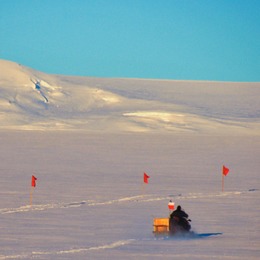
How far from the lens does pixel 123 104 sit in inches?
4373

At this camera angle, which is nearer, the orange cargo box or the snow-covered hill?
the orange cargo box

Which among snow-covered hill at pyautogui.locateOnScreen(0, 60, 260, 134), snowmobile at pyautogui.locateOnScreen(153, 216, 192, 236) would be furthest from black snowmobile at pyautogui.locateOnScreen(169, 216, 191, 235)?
snow-covered hill at pyautogui.locateOnScreen(0, 60, 260, 134)

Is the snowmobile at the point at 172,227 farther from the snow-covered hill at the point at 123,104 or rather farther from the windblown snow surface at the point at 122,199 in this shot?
the snow-covered hill at the point at 123,104

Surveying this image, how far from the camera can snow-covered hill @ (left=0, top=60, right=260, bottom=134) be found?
92.5 meters

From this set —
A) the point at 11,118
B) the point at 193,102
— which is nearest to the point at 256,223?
the point at 11,118

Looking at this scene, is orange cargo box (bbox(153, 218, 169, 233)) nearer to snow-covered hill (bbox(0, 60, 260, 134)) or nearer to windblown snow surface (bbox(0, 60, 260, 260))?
windblown snow surface (bbox(0, 60, 260, 260))

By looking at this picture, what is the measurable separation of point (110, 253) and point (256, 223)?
169 inches

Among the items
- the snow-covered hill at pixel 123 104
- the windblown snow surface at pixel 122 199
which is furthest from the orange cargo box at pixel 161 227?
the snow-covered hill at pixel 123 104

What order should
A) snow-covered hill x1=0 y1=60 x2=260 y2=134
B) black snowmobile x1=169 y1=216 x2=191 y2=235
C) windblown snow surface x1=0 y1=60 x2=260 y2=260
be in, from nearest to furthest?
windblown snow surface x1=0 y1=60 x2=260 y2=260 → black snowmobile x1=169 y1=216 x2=191 y2=235 → snow-covered hill x1=0 y1=60 x2=260 y2=134

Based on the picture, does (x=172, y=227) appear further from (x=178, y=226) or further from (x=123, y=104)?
(x=123, y=104)

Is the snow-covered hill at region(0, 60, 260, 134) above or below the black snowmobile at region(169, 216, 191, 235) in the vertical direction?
above

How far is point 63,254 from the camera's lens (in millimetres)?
12500

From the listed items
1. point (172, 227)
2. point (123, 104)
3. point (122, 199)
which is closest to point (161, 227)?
point (172, 227)

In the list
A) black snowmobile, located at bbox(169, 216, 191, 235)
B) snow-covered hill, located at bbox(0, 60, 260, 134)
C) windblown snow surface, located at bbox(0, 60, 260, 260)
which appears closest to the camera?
windblown snow surface, located at bbox(0, 60, 260, 260)
